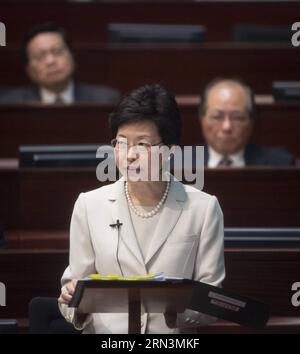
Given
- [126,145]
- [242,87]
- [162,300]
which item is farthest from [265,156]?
[162,300]

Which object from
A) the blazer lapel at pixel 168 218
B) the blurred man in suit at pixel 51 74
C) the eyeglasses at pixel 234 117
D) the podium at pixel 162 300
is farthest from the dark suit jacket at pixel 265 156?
the podium at pixel 162 300

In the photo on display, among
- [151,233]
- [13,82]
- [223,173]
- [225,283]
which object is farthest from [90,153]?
[13,82]

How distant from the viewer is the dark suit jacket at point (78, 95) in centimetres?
552

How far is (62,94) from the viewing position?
18.2 feet

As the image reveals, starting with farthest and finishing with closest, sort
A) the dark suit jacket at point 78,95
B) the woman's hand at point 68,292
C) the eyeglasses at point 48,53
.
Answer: the dark suit jacket at point 78,95
the eyeglasses at point 48,53
the woman's hand at point 68,292

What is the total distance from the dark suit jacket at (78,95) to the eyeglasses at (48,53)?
178 millimetres

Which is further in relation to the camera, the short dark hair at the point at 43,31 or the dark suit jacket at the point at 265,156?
the short dark hair at the point at 43,31

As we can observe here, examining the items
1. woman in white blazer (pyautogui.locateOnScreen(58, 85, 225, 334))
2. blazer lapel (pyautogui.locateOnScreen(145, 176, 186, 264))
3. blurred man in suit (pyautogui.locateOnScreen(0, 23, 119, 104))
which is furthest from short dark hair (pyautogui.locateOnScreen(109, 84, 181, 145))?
blurred man in suit (pyautogui.locateOnScreen(0, 23, 119, 104))

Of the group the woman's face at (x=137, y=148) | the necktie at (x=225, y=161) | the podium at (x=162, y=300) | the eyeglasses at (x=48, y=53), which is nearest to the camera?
the podium at (x=162, y=300)

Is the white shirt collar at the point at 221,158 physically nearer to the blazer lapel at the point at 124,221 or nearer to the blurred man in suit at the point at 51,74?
the blurred man in suit at the point at 51,74

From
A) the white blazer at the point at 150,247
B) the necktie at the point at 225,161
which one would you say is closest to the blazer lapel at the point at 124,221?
the white blazer at the point at 150,247

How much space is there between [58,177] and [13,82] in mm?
1969

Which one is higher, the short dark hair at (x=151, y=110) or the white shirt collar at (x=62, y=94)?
the white shirt collar at (x=62, y=94)

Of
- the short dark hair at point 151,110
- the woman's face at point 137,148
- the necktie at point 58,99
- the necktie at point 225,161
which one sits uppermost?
the necktie at point 58,99
